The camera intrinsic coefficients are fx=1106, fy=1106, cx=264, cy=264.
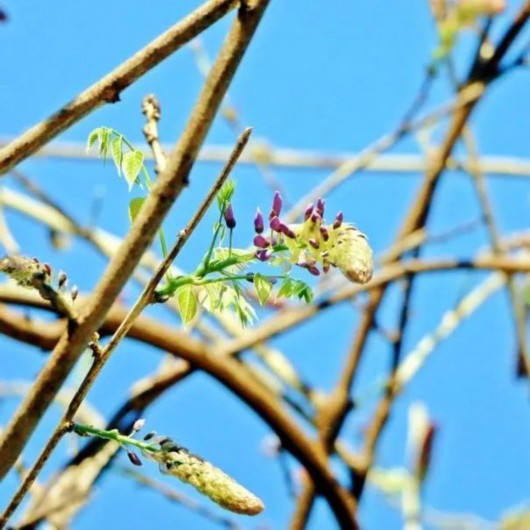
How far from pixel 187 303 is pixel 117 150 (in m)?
0.09

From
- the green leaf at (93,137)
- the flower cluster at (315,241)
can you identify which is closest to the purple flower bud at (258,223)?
the flower cluster at (315,241)

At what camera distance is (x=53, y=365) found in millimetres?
495

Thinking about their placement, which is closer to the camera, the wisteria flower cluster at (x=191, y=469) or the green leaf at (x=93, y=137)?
the wisteria flower cluster at (x=191, y=469)

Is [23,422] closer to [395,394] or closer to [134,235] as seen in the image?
[134,235]

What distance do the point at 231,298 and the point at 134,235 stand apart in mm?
97

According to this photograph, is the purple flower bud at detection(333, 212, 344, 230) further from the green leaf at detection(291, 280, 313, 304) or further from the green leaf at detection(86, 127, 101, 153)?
the green leaf at detection(86, 127, 101, 153)

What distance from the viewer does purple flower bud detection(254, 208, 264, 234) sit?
1.85 feet

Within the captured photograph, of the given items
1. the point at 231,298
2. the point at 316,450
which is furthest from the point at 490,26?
the point at 231,298

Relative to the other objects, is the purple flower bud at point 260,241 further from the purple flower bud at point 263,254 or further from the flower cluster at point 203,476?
the flower cluster at point 203,476

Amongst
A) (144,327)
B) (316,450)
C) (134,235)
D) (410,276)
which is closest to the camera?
(134,235)

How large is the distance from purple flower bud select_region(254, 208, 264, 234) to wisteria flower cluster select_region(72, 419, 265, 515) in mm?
115

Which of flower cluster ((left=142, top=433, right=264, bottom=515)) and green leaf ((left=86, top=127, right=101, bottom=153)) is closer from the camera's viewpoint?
flower cluster ((left=142, top=433, right=264, bottom=515))

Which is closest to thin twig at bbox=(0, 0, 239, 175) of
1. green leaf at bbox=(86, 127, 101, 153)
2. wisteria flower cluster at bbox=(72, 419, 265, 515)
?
green leaf at bbox=(86, 127, 101, 153)

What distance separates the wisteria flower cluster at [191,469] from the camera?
19.7 inches
